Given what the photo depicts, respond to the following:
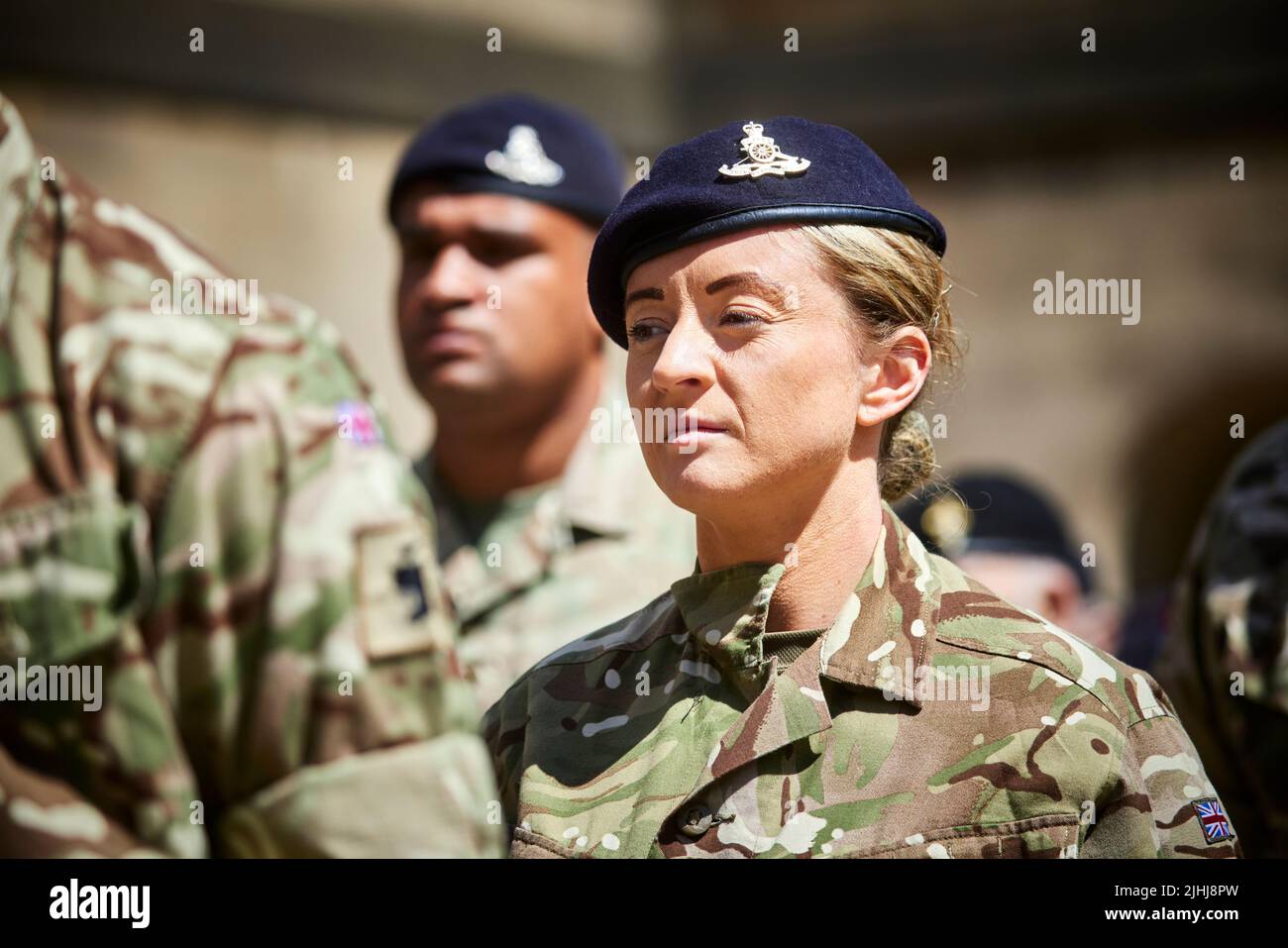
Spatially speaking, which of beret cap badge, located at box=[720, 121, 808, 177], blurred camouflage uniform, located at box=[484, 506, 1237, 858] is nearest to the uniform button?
blurred camouflage uniform, located at box=[484, 506, 1237, 858]

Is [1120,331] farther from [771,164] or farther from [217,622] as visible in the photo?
[217,622]

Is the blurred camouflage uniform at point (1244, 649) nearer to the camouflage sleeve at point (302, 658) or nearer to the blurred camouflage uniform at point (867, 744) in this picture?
the blurred camouflage uniform at point (867, 744)

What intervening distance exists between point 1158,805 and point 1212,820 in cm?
8

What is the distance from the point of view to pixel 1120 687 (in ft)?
7.11

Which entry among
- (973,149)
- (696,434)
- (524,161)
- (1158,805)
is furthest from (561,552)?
(973,149)

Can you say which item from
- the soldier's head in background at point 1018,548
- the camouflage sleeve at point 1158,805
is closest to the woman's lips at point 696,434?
the camouflage sleeve at point 1158,805

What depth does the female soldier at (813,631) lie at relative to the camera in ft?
6.85

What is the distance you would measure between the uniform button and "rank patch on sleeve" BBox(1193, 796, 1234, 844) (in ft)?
2.17

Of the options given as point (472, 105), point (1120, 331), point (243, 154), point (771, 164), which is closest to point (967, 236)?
point (1120, 331)

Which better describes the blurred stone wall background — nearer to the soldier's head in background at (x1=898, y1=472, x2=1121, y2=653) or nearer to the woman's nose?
the soldier's head in background at (x1=898, y1=472, x2=1121, y2=653)

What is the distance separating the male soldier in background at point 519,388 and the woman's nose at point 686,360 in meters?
1.82

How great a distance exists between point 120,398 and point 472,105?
2367 millimetres

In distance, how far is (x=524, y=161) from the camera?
4.16 meters

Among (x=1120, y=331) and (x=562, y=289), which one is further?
(x=1120, y=331)
